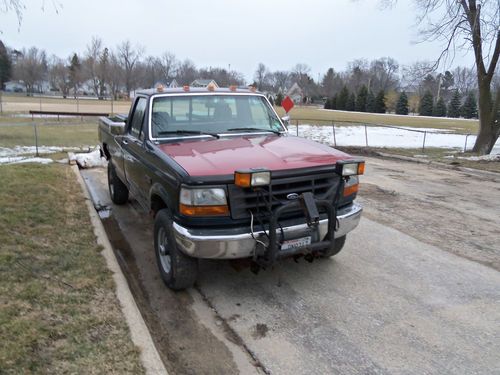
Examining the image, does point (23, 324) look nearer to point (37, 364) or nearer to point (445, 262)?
point (37, 364)

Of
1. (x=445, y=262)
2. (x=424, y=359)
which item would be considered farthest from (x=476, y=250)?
(x=424, y=359)

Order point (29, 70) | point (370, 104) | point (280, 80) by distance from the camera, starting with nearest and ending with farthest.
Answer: point (370, 104) → point (29, 70) → point (280, 80)

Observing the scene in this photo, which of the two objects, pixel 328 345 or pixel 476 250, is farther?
pixel 476 250

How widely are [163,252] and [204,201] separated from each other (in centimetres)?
102

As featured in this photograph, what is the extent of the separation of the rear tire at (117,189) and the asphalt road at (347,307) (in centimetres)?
94

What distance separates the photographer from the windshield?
501 centimetres

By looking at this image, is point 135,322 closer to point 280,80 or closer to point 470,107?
point 470,107

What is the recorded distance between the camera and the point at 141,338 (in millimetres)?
3229

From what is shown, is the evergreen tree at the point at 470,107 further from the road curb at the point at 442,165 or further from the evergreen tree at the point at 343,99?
the road curb at the point at 442,165

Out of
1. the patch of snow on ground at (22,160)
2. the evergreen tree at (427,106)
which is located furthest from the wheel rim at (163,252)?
the evergreen tree at (427,106)

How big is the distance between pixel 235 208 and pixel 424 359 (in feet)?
6.09

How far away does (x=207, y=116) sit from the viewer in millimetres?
5230

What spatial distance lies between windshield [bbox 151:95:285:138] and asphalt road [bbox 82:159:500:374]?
1.57m

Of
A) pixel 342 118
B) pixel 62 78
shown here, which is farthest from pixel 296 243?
pixel 62 78
